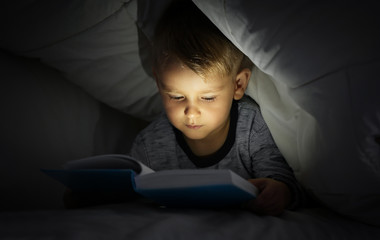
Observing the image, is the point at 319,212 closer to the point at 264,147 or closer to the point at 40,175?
the point at 264,147

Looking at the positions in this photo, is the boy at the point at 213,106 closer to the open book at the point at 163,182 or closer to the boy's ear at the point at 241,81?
the boy's ear at the point at 241,81

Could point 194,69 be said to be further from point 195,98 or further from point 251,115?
point 251,115

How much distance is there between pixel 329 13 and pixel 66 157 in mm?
708

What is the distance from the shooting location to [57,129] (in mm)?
934

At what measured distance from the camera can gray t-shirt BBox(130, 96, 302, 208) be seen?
35.4 inches

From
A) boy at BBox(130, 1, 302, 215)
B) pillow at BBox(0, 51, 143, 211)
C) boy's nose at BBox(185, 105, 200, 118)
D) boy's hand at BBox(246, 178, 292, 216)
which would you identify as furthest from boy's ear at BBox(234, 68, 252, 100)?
pillow at BBox(0, 51, 143, 211)

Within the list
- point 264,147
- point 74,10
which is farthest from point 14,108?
point 264,147

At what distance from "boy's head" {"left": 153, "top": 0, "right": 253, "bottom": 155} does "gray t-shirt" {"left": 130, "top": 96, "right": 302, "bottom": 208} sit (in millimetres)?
118

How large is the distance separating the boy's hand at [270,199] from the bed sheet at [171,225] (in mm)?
28

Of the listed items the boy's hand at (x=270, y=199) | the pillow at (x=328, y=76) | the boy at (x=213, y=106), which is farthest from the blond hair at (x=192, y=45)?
the boy's hand at (x=270, y=199)

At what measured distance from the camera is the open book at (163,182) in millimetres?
559

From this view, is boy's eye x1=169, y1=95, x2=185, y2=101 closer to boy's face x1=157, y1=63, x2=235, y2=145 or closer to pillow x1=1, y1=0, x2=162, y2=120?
boy's face x1=157, y1=63, x2=235, y2=145

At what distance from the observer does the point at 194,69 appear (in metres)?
0.80

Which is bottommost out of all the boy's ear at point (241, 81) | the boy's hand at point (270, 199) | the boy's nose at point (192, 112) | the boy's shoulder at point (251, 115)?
the boy's hand at point (270, 199)
